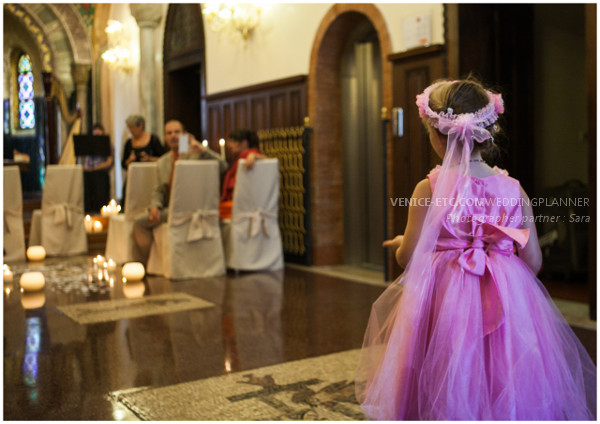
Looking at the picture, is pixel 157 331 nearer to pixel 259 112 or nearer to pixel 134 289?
pixel 134 289

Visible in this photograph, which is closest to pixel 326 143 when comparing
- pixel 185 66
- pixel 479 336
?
pixel 185 66

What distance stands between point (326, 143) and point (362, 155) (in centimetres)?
37

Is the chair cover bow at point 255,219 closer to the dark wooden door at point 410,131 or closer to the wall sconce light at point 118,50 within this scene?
the dark wooden door at point 410,131

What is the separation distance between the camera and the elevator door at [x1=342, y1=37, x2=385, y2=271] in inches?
268

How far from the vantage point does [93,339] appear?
3.96 meters

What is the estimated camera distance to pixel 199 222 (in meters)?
6.22

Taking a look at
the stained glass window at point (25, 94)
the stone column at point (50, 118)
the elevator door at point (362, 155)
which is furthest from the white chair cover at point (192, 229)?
the stained glass window at point (25, 94)

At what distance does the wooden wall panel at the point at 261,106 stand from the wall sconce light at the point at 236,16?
2.08ft

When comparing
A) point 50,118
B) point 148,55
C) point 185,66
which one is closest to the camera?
point 185,66

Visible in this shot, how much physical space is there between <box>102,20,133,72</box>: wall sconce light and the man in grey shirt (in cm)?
577

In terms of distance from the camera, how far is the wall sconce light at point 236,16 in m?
7.65

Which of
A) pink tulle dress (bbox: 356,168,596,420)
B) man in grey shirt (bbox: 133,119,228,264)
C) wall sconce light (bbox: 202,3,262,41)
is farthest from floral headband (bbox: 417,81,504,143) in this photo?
wall sconce light (bbox: 202,3,262,41)

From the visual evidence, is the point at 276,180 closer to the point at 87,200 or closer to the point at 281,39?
the point at 281,39

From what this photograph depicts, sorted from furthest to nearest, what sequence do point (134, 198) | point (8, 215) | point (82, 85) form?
point (82, 85) < point (8, 215) < point (134, 198)
